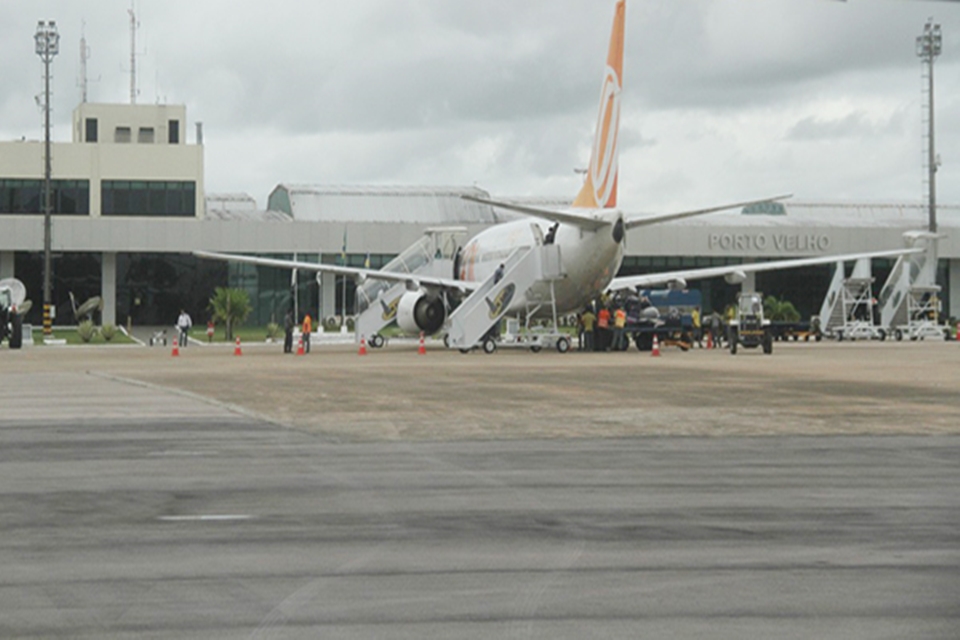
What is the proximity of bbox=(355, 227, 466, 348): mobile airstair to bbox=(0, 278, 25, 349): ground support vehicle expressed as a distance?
1305 centimetres

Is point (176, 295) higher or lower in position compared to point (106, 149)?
lower

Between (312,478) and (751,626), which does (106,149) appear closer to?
(312,478)

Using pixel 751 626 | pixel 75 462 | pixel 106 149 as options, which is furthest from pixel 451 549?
pixel 106 149

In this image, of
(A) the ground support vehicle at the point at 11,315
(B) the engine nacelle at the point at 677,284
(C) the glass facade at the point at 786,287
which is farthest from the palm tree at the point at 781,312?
(A) the ground support vehicle at the point at 11,315

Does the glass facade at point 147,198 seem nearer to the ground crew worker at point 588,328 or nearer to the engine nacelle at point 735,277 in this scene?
the engine nacelle at point 735,277

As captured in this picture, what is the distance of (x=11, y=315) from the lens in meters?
54.0

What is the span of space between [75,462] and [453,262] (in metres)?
40.2

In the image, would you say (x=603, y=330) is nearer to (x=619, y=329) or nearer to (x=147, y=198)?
(x=619, y=329)

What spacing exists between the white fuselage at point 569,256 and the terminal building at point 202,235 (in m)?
24.0

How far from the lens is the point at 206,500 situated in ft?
37.0

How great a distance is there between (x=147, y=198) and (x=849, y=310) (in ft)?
127

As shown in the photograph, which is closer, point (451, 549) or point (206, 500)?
point (451, 549)

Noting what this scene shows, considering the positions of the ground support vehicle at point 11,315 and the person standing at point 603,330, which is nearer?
the person standing at point 603,330

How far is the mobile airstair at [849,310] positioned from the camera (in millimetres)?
64438
